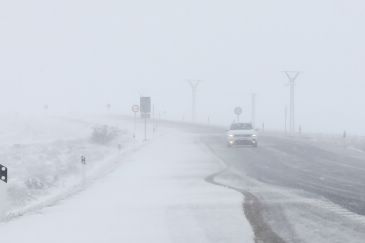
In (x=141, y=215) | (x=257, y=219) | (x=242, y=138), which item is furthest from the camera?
(x=242, y=138)

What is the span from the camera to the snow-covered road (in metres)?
12.7

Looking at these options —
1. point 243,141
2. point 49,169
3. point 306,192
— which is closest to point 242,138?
point 243,141

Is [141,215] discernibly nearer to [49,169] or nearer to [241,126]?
[49,169]

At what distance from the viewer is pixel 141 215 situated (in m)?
15.2

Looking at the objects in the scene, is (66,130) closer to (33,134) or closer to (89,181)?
(33,134)

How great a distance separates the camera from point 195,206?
53.9 ft

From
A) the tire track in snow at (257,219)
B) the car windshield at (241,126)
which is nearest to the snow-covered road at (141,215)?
the tire track in snow at (257,219)

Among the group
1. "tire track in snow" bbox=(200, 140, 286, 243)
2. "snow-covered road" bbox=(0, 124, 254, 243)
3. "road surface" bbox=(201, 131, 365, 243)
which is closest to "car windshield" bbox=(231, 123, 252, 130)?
"road surface" bbox=(201, 131, 365, 243)

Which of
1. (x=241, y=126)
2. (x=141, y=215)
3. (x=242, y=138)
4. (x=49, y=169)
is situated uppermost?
(x=241, y=126)

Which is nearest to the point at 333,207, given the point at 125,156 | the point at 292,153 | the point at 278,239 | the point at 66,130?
the point at 278,239

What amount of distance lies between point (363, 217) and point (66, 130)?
221 ft

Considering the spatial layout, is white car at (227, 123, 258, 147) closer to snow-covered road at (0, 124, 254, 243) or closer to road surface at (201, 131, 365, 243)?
road surface at (201, 131, 365, 243)

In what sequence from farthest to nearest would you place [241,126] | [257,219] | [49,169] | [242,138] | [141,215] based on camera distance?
[241,126] < [242,138] < [49,169] < [141,215] < [257,219]

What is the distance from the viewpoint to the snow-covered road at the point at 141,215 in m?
12.7
